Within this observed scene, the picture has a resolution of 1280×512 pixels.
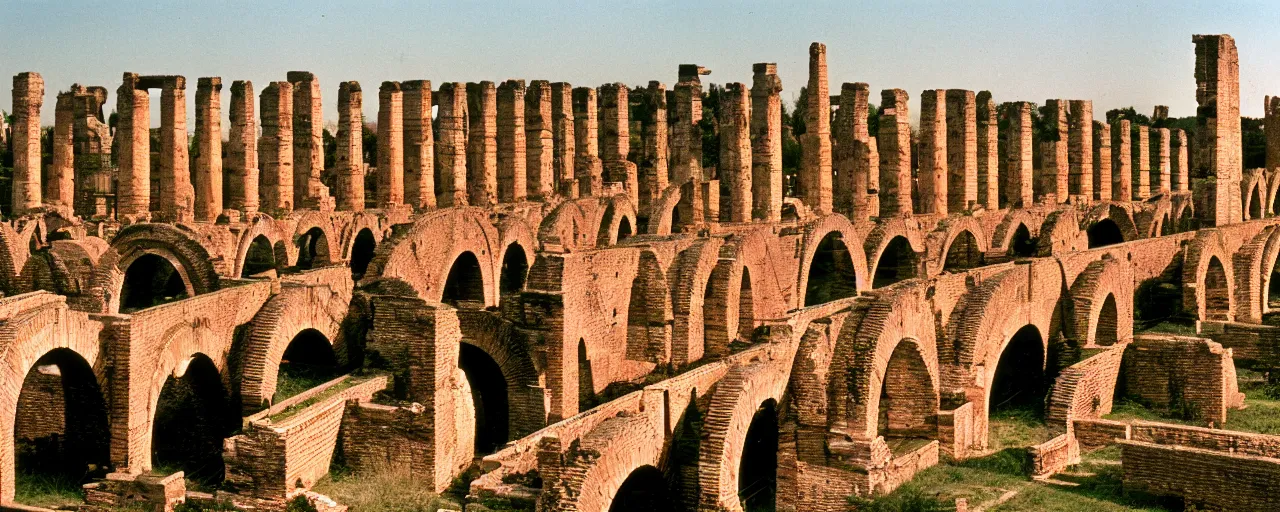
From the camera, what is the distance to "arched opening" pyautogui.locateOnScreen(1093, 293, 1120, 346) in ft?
68.5

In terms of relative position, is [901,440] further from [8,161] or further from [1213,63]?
[8,161]

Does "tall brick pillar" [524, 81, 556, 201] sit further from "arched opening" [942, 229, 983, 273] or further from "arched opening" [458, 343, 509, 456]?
"arched opening" [458, 343, 509, 456]

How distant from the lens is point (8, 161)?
37781 millimetres

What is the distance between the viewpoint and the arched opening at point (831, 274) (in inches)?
971

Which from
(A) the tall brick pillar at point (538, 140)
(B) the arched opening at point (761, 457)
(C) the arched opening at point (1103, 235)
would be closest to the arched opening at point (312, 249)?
(B) the arched opening at point (761, 457)

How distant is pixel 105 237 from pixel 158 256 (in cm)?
275

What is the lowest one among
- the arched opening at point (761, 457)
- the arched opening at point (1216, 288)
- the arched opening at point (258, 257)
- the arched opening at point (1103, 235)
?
the arched opening at point (761, 457)

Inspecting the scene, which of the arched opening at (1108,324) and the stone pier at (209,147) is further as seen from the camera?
the stone pier at (209,147)

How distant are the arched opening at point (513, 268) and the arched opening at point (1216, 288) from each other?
11291mm

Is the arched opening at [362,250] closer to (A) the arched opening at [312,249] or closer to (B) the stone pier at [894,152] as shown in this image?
(A) the arched opening at [312,249]

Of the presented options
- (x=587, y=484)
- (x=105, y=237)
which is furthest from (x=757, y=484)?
(x=105, y=237)

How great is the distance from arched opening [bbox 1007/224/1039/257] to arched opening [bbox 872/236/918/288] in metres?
1.79

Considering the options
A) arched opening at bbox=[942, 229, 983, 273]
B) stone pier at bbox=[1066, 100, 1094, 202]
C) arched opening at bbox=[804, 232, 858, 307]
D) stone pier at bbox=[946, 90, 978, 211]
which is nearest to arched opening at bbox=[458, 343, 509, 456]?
arched opening at bbox=[804, 232, 858, 307]

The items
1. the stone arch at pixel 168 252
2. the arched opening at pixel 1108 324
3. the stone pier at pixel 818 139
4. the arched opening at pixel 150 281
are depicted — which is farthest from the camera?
the stone pier at pixel 818 139
